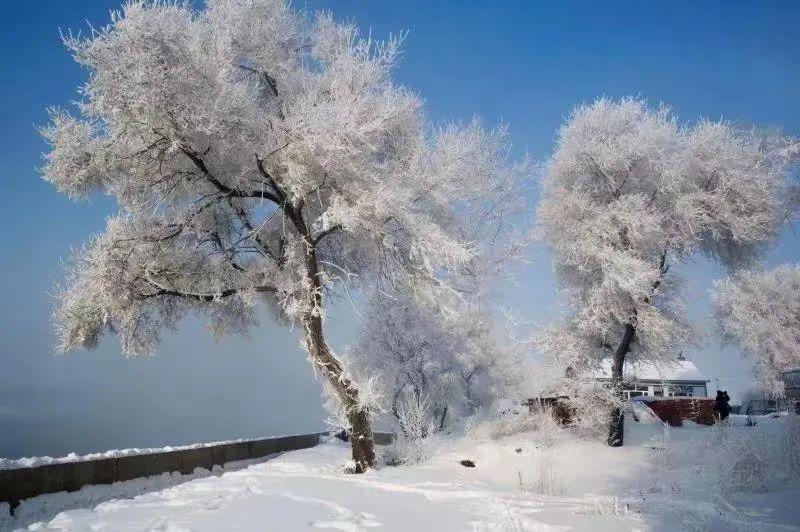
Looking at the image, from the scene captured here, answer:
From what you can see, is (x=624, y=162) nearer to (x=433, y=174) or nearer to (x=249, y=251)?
(x=433, y=174)

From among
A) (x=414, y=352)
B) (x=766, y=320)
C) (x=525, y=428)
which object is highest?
(x=766, y=320)

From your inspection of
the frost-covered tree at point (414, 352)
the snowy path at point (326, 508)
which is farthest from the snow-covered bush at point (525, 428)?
the frost-covered tree at point (414, 352)

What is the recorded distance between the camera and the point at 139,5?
10.6 m

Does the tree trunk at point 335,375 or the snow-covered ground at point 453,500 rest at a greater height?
the tree trunk at point 335,375

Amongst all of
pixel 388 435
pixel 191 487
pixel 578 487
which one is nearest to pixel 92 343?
pixel 191 487

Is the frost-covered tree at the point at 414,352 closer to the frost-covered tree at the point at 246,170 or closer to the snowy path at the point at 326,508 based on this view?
the frost-covered tree at the point at 246,170

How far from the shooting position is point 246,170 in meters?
12.1

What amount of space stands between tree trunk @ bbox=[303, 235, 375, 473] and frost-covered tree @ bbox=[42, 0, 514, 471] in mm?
37

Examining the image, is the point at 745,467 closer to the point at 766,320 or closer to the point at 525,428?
the point at 525,428

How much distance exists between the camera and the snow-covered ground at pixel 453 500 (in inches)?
245

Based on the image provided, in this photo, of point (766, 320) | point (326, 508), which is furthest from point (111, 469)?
point (766, 320)

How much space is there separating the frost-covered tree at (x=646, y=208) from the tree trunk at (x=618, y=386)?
0.04 meters

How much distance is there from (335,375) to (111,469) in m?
4.62

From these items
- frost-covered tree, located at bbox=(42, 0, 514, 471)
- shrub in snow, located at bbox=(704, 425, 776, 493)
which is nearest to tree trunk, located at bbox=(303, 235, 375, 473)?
frost-covered tree, located at bbox=(42, 0, 514, 471)
